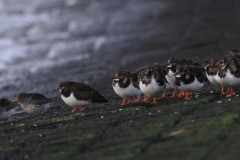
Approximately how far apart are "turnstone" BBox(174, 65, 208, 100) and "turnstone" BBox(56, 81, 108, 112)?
1787 millimetres

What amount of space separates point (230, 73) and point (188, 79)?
862 millimetres

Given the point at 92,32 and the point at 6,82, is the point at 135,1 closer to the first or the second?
the point at 92,32

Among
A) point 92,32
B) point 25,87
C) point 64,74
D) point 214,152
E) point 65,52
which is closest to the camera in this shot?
point 214,152

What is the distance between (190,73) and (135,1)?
2154 centimetres

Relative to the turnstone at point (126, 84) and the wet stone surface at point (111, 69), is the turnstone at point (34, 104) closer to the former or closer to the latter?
the wet stone surface at point (111, 69)

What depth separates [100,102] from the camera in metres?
8.46

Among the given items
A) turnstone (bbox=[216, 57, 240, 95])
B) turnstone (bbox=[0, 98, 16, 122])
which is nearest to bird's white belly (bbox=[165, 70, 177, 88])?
turnstone (bbox=[216, 57, 240, 95])

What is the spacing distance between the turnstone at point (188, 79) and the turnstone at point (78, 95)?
5.86 feet

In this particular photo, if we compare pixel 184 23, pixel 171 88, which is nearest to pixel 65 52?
pixel 184 23

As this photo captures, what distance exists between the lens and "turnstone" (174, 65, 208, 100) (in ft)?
25.8

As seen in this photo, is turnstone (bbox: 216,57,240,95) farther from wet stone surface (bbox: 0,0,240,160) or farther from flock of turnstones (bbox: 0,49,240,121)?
wet stone surface (bbox: 0,0,240,160)

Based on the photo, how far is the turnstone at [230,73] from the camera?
24.4ft

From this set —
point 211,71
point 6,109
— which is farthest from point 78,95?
point 211,71

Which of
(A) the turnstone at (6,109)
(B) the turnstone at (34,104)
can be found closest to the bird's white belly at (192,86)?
(B) the turnstone at (34,104)
